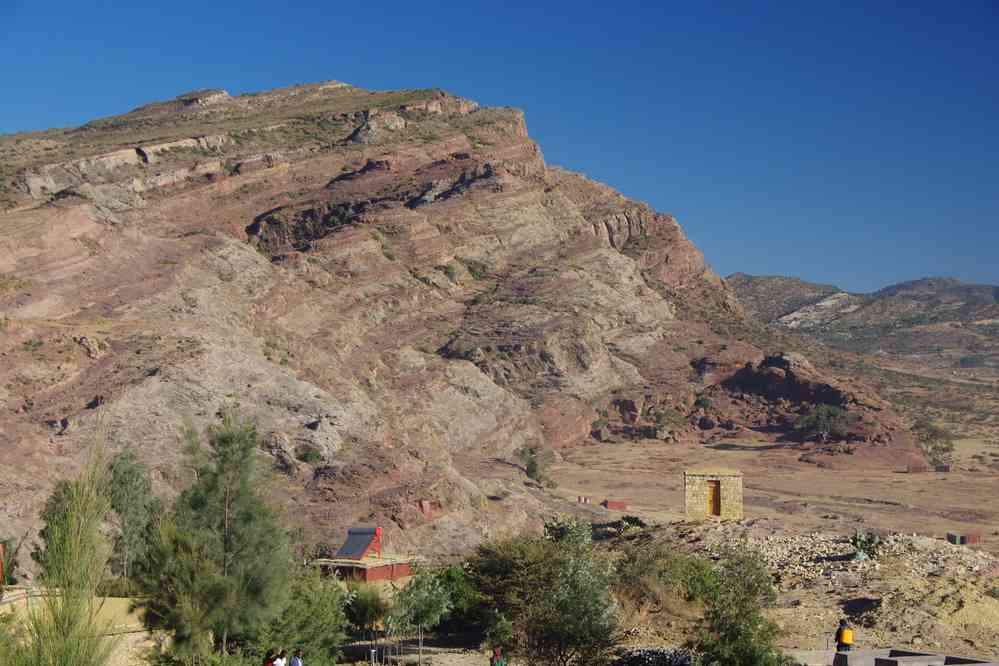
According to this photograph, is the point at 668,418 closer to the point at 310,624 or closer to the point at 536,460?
the point at 536,460

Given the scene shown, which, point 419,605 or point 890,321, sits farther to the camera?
point 890,321

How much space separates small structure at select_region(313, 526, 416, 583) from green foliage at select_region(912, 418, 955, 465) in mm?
44284

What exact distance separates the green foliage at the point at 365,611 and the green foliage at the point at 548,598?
82.6 inches

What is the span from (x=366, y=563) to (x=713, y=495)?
38.6 ft

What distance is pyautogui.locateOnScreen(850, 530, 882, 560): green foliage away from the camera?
28897 millimetres

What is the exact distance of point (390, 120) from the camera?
9569 cm

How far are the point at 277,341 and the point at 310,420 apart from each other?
9.28 metres

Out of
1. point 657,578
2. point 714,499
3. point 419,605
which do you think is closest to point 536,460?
point 714,499

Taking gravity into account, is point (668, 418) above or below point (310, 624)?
above

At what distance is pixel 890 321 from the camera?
17138cm

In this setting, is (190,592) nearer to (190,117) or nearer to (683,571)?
(683,571)

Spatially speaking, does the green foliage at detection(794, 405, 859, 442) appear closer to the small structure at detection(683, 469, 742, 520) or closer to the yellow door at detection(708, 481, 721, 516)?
the small structure at detection(683, 469, 742, 520)

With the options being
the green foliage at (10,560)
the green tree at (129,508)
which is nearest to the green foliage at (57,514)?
the green foliage at (10,560)

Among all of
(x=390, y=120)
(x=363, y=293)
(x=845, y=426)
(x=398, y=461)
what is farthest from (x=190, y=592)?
(x=390, y=120)
